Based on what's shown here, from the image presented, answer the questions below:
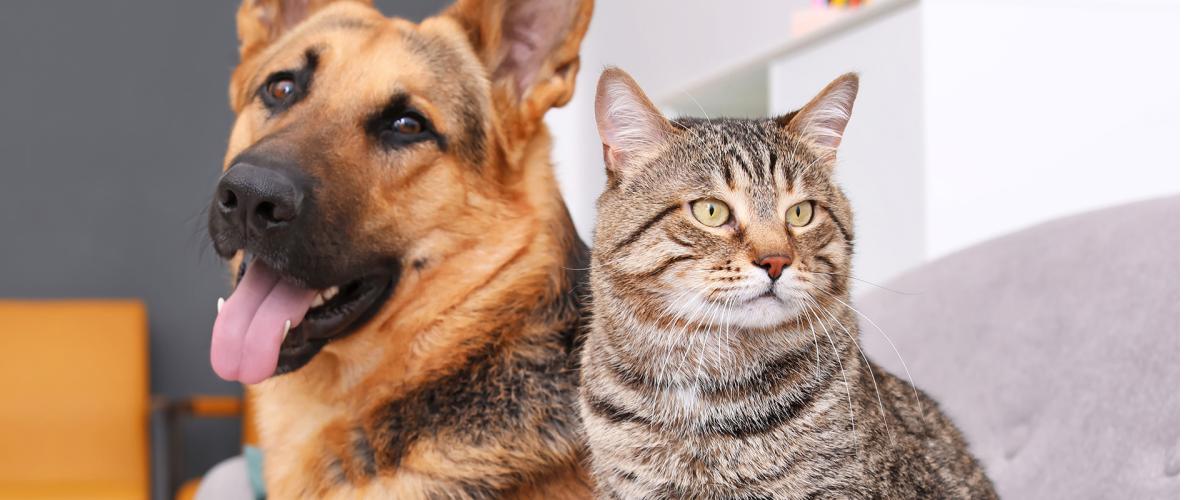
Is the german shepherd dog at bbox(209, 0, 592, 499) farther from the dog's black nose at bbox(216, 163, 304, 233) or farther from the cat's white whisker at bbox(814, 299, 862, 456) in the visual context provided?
the cat's white whisker at bbox(814, 299, 862, 456)

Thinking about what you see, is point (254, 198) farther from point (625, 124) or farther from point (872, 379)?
point (872, 379)

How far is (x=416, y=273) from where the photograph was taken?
1.40 metres

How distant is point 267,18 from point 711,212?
2.97ft

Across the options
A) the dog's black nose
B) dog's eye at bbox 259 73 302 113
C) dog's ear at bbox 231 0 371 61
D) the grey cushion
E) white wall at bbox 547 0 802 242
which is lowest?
the grey cushion

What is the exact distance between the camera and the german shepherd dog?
126cm

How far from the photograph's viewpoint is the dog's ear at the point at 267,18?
154 cm

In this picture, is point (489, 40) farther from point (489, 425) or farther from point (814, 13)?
point (814, 13)

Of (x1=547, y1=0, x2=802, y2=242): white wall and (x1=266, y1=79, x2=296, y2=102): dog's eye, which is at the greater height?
(x1=547, y1=0, x2=802, y2=242): white wall

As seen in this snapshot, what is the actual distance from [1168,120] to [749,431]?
1.70 metres

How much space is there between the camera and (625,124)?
3.37 feet

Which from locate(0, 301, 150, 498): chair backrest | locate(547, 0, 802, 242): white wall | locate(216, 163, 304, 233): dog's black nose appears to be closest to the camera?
locate(216, 163, 304, 233): dog's black nose

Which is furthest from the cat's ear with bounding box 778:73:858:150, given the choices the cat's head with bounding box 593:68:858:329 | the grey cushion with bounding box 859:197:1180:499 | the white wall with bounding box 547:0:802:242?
the white wall with bounding box 547:0:802:242

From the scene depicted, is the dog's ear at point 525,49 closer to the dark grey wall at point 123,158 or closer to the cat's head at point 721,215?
the cat's head at point 721,215

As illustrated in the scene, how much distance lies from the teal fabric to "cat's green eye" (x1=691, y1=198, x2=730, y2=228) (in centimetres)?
93
